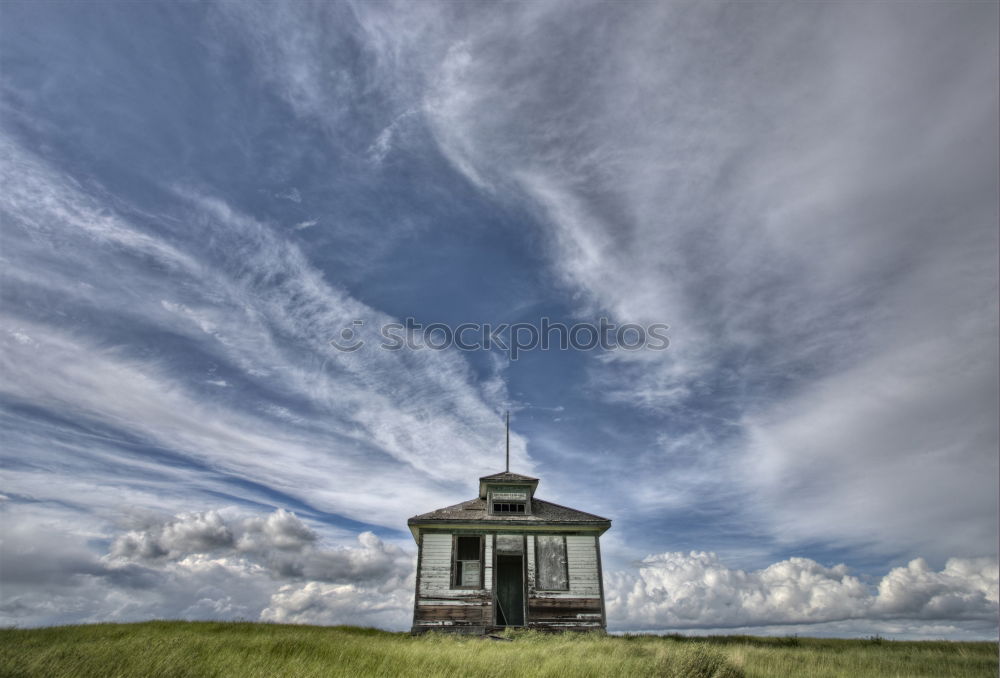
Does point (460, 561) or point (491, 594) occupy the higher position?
point (460, 561)

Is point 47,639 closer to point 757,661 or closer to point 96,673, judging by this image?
point 96,673

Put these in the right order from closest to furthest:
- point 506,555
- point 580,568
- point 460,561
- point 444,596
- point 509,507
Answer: point 444,596 → point 580,568 → point 506,555 → point 460,561 → point 509,507

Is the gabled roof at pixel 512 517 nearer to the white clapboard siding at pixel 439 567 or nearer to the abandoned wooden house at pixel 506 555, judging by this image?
the abandoned wooden house at pixel 506 555

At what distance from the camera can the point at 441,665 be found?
424 inches

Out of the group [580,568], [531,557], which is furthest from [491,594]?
[580,568]

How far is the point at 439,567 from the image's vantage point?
2034 centimetres

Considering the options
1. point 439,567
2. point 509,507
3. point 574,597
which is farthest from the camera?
point 509,507

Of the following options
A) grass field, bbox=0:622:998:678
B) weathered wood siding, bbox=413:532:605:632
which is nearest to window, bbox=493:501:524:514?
weathered wood siding, bbox=413:532:605:632

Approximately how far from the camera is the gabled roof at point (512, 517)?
67.9 feet

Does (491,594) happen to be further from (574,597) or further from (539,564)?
(574,597)

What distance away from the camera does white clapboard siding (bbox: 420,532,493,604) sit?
1992 cm

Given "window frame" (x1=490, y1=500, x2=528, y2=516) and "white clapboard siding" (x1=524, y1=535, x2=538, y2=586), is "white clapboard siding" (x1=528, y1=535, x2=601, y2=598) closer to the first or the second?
"white clapboard siding" (x1=524, y1=535, x2=538, y2=586)

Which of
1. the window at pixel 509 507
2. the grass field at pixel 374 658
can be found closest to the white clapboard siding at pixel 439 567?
the window at pixel 509 507

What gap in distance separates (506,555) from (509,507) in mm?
2068
